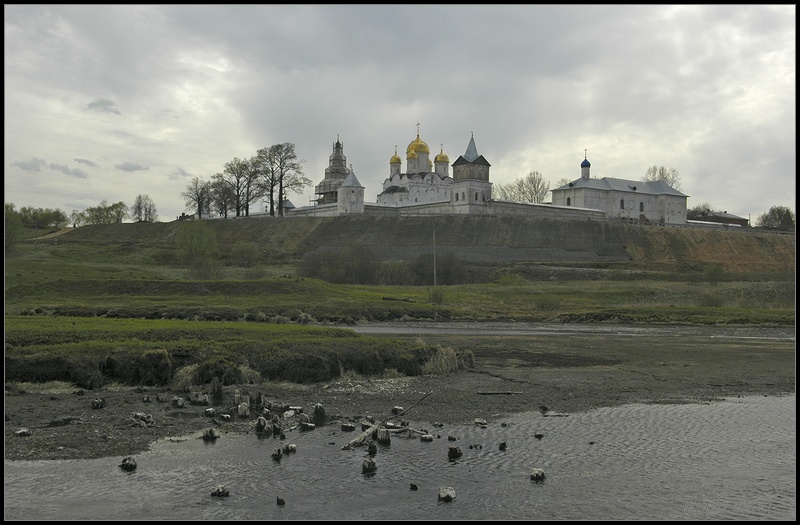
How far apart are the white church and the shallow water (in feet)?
310

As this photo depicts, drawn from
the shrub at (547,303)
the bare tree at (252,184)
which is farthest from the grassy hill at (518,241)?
the shrub at (547,303)

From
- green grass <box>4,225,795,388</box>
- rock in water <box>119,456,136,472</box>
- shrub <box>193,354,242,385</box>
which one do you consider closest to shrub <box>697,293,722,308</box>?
green grass <box>4,225,795,388</box>

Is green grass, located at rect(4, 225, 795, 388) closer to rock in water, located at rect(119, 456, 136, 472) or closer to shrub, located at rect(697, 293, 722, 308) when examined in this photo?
shrub, located at rect(697, 293, 722, 308)

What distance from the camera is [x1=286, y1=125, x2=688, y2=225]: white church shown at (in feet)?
364

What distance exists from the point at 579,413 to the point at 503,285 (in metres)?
53.2

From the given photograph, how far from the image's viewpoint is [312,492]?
10.9 m

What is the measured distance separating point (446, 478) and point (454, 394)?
6692 millimetres

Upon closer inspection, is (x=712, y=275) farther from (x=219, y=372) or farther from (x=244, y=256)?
A: (x=219, y=372)

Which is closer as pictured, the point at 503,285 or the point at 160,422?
the point at 160,422

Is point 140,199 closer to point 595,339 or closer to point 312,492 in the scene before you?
point 595,339

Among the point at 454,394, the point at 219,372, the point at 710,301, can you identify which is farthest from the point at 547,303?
the point at 219,372

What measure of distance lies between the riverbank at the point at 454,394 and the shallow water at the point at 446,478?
92 centimetres

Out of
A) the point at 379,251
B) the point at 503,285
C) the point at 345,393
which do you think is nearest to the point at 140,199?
the point at 379,251

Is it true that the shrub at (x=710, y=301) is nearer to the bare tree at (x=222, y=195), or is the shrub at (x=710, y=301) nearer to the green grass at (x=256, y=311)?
the green grass at (x=256, y=311)
